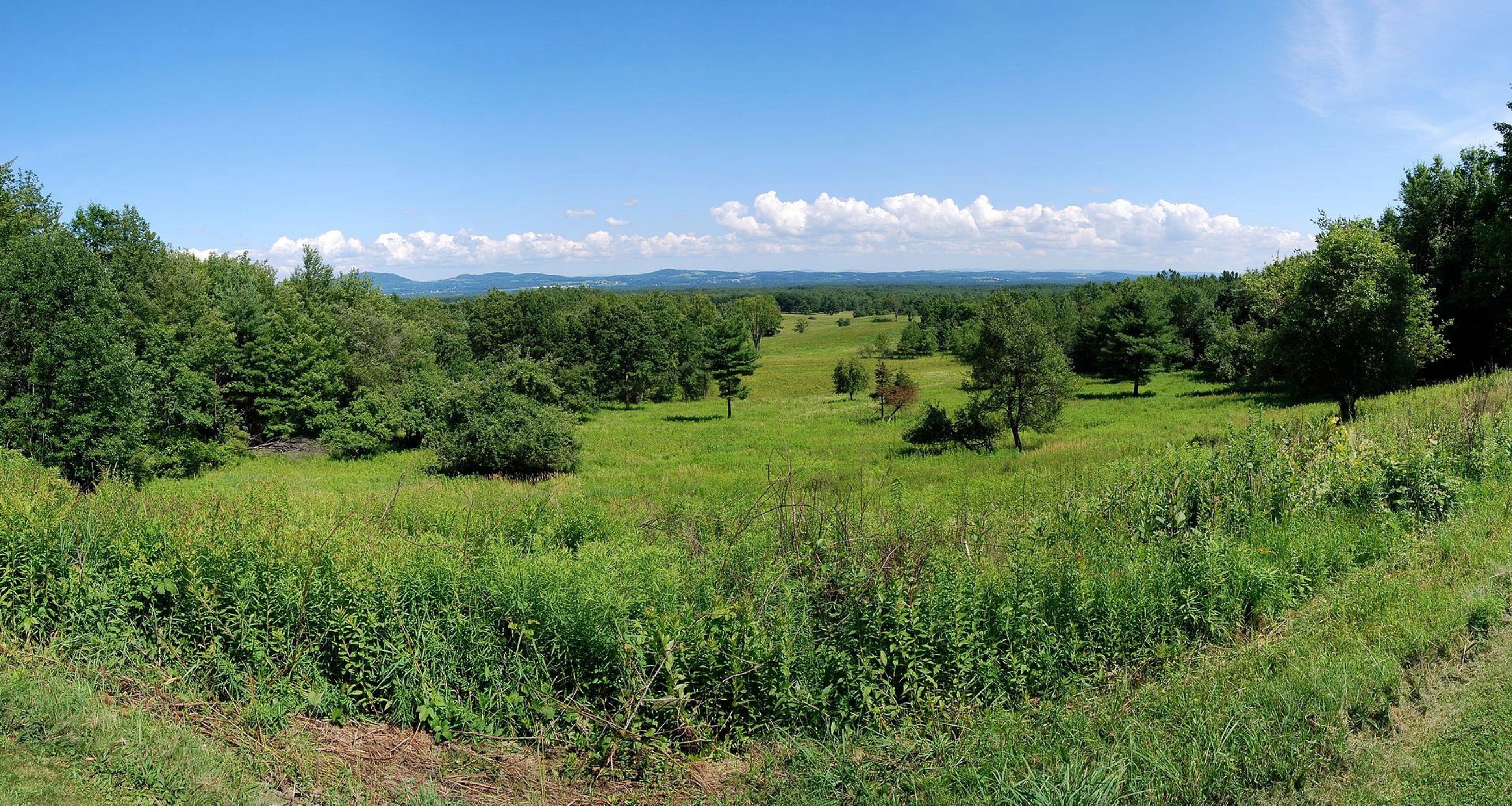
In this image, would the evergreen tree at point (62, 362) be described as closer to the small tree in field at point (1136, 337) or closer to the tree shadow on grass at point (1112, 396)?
the tree shadow on grass at point (1112, 396)

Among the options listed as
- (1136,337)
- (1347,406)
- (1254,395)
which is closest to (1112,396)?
(1136,337)

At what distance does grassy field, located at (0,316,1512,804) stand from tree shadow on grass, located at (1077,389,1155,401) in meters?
44.3

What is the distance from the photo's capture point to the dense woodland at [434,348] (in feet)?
66.8

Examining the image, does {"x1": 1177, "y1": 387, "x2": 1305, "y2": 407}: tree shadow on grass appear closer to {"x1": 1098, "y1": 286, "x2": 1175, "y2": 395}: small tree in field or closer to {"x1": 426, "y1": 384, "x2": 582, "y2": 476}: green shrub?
{"x1": 1098, "y1": 286, "x2": 1175, "y2": 395}: small tree in field

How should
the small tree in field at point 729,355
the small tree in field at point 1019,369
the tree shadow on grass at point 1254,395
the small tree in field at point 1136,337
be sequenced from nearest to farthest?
the small tree in field at point 1019,369, the tree shadow on grass at point 1254,395, the small tree in field at point 1136,337, the small tree in field at point 729,355

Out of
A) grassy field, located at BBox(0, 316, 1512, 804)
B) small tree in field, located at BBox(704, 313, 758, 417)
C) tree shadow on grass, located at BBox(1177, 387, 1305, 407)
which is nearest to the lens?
grassy field, located at BBox(0, 316, 1512, 804)

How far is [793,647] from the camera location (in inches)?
190

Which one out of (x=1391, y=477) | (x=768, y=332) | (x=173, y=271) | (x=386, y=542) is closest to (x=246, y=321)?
(x=173, y=271)

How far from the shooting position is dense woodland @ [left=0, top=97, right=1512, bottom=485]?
→ 20375 millimetres

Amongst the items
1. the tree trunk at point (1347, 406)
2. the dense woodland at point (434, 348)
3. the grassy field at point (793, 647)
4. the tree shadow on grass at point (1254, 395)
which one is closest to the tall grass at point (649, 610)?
the grassy field at point (793, 647)

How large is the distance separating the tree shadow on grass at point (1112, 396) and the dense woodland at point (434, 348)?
1.77 m

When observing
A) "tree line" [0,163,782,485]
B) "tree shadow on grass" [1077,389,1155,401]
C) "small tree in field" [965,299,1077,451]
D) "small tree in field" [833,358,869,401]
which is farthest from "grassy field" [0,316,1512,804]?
"small tree in field" [833,358,869,401]

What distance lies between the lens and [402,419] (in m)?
37.8

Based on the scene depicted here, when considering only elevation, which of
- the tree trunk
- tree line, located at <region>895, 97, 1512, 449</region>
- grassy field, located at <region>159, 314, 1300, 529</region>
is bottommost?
grassy field, located at <region>159, 314, 1300, 529</region>
